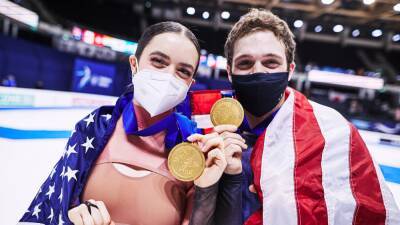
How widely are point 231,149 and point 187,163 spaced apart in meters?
0.18

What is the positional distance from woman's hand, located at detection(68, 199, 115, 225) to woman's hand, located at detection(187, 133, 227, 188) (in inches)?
14.0

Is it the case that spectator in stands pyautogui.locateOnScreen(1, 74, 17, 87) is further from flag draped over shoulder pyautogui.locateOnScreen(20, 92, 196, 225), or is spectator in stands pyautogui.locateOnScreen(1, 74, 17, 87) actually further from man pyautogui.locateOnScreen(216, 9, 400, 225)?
man pyautogui.locateOnScreen(216, 9, 400, 225)

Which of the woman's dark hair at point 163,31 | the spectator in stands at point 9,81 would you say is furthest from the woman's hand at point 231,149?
the spectator in stands at point 9,81

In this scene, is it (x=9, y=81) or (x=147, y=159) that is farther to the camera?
(x=9, y=81)

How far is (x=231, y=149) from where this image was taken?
47.8 inches

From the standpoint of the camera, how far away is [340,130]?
149 centimetres

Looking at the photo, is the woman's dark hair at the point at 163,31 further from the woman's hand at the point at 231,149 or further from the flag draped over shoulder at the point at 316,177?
the flag draped over shoulder at the point at 316,177

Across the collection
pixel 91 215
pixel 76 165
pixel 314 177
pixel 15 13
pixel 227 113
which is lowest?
pixel 91 215

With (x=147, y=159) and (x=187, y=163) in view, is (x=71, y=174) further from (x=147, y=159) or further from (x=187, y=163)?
(x=187, y=163)

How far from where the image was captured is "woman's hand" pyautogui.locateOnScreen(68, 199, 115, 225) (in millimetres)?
1140

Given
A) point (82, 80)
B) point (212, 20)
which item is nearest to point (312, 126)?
point (82, 80)

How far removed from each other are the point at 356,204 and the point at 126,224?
0.96 m

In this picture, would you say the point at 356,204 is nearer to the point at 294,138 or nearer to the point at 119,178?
the point at 294,138

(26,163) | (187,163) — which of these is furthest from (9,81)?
(187,163)
